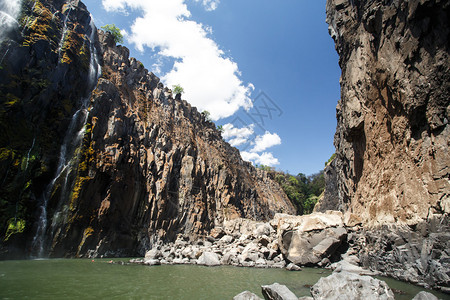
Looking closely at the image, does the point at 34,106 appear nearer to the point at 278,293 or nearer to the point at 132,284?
the point at 132,284

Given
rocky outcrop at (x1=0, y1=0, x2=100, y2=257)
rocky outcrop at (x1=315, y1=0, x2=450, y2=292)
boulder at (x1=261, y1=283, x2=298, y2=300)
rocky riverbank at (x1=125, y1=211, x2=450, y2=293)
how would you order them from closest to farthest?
boulder at (x1=261, y1=283, x2=298, y2=300), rocky riverbank at (x1=125, y1=211, x2=450, y2=293), rocky outcrop at (x1=315, y1=0, x2=450, y2=292), rocky outcrop at (x1=0, y1=0, x2=100, y2=257)

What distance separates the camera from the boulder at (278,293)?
26.0ft

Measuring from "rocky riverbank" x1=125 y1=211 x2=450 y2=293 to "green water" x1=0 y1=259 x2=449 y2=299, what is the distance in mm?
1275

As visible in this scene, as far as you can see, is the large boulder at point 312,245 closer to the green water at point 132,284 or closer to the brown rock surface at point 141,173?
the green water at point 132,284

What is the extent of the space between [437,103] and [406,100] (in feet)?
5.78

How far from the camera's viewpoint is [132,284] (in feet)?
39.1

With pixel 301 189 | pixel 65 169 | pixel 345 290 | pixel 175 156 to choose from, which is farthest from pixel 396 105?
pixel 301 189

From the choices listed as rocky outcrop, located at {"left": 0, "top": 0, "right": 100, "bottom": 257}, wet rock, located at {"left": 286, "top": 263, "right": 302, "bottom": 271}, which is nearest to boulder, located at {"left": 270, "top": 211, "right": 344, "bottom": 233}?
wet rock, located at {"left": 286, "top": 263, "right": 302, "bottom": 271}

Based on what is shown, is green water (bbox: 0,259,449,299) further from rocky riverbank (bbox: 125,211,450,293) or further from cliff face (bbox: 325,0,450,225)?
cliff face (bbox: 325,0,450,225)

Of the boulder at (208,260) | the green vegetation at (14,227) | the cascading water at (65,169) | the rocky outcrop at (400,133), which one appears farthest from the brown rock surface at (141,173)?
the rocky outcrop at (400,133)

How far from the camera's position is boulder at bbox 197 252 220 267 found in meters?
20.2

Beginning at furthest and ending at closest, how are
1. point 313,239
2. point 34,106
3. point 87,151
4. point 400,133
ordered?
point 87,151 < point 34,106 < point 313,239 < point 400,133

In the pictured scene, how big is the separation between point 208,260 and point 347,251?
36.5 ft

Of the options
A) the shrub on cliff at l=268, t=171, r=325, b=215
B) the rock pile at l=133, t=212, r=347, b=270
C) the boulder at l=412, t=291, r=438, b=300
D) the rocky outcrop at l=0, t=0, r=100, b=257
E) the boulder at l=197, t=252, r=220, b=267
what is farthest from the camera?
the shrub on cliff at l=268, t=171, r=325, b=215
